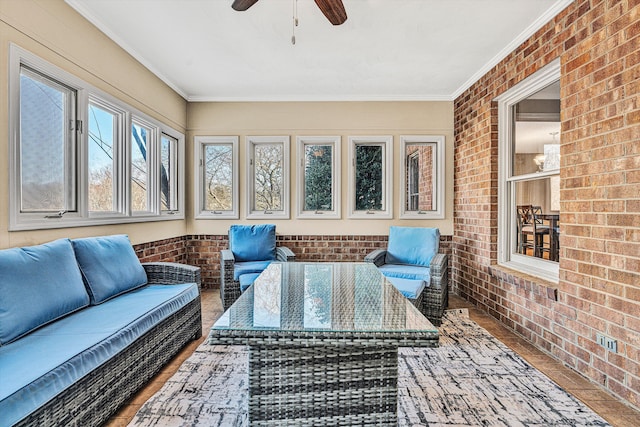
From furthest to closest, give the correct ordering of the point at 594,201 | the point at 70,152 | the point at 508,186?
1. the point at 508,186
2. the point at 70,152
3. the point at 594,201

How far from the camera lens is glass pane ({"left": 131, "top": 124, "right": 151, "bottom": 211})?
12.0 ft

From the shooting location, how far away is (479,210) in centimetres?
394

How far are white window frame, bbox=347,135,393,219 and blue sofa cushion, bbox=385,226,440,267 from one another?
1.71ft

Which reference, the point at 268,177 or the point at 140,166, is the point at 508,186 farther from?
the point at 140,166

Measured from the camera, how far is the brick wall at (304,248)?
4.71m

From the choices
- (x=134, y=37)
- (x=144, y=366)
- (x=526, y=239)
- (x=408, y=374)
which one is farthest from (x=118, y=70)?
(x=526, y=239)

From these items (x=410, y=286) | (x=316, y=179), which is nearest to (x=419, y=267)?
(x=410, y=286)

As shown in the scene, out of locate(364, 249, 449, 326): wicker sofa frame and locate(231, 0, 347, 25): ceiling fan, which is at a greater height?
locate(231, 0, 347, 25): ceiling fan

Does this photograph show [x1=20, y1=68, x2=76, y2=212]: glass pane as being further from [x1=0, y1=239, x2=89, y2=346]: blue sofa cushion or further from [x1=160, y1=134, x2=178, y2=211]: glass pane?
[x1=160, y1=134, x2=178, y2=211]: glass pane

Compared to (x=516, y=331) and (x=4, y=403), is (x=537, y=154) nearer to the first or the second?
(x=516, y=331)

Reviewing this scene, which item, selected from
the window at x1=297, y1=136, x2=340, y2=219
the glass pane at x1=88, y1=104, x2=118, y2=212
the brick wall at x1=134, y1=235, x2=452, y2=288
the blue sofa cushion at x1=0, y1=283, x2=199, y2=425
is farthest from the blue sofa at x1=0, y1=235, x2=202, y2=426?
the window at x1=297, y1=136, x2=340, y2=219

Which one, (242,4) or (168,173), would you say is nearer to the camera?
(242,4)

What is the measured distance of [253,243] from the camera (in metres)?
4.22

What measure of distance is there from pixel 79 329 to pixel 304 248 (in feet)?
10.2
